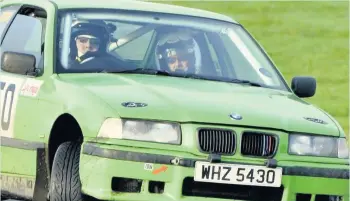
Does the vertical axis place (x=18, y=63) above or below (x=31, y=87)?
above

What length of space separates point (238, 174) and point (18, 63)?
1.97 m

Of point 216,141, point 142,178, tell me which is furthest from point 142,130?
point 216,141

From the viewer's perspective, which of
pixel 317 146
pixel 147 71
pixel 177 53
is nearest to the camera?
pixel 317 146

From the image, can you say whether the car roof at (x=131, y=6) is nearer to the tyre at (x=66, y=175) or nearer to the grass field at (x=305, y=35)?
the tyre at (x=66, y=175)

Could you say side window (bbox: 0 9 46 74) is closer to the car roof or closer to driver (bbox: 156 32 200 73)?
the car roof

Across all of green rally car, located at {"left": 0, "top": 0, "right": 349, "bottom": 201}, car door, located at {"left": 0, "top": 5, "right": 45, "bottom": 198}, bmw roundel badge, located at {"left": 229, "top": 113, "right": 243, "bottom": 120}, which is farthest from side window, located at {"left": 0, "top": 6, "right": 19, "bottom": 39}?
bmw roundel badge, located at {"left": 229, "top": 113, "right": 243, "bottom": 120}

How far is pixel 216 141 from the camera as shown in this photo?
8.56 m

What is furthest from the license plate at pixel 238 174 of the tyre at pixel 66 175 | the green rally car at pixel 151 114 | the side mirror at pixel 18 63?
the side mirror at pixel 18 63

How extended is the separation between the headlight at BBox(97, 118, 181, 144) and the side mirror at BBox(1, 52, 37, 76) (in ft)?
4.33

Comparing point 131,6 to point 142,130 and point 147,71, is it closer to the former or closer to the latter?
point 147,71

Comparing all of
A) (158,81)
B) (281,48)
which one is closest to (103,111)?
(158,81)

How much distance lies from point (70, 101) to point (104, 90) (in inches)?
8.7

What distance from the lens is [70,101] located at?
8.92m

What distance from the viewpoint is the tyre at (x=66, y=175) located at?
8617 mm
